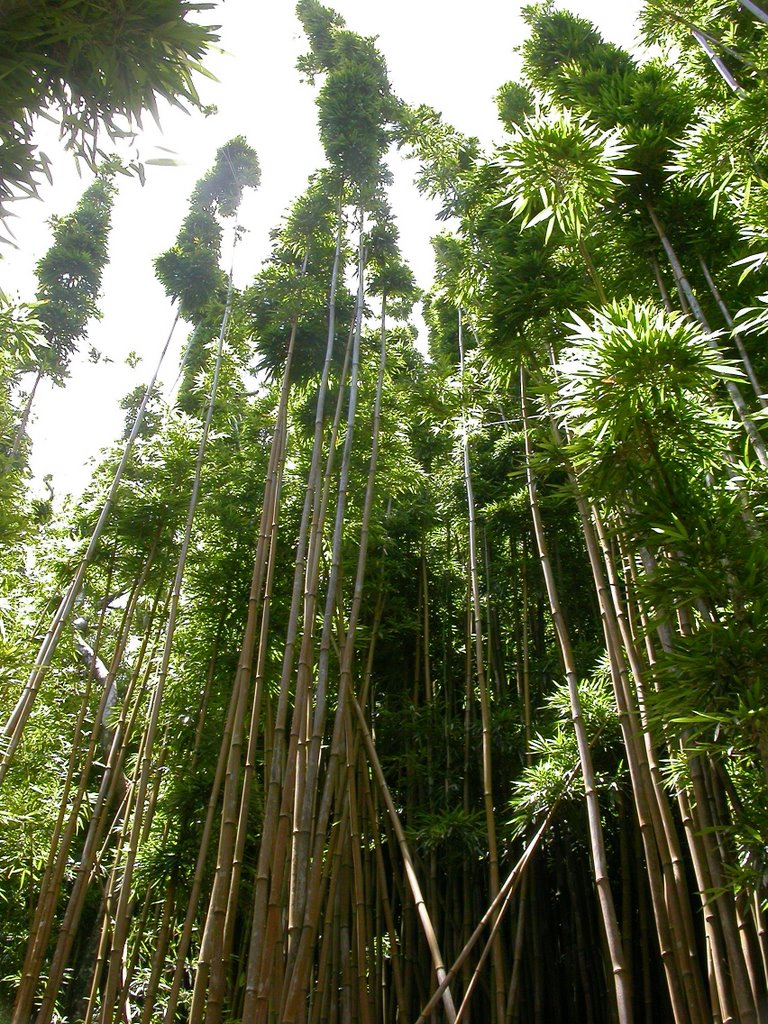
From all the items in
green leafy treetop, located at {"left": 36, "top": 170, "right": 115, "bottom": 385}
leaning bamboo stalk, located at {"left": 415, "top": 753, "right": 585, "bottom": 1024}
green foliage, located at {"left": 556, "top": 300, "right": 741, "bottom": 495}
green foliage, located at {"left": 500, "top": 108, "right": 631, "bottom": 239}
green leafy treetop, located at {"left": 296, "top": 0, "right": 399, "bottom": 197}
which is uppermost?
green leafy treetop, located at {"left": 36, "top": 170, "right": 115, "bottom": 385}

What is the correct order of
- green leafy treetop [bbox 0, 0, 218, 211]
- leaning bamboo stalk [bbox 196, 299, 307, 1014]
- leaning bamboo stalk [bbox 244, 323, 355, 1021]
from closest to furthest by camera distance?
green leafy treetop [bbox 0, 0, 218, 211] < leaning bamboo stalk [bbox 244, 323, 355, 1021] < leaning bamboo stalk [bbox 196, 299, 307, 1014]

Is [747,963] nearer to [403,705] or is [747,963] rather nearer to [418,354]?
[403,705]

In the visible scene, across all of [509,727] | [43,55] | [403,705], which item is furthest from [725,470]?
[403,705]

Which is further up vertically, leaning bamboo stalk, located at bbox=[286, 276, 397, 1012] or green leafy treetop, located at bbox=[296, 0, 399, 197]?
green leafy treetop, located at bbox=[296, 0, 399, 197]

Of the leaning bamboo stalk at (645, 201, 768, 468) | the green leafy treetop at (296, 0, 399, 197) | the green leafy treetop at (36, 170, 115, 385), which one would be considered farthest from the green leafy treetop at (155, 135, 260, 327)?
the leaning bamboo stalk at (645, 201, 768, 468)

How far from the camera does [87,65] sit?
1.80 m

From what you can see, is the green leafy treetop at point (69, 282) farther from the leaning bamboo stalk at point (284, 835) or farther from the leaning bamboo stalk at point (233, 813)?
the leaning bamboo stalk at point (284, 835)

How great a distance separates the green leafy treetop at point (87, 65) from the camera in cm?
164

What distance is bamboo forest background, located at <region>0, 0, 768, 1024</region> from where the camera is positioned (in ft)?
7.22

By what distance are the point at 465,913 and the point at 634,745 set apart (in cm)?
203

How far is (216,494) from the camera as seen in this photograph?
4.86 meters

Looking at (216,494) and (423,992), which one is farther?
(216,494)

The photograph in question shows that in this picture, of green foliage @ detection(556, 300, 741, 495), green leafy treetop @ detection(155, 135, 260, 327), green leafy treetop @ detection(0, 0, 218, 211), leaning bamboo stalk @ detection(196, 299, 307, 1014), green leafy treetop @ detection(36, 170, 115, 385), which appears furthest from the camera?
green leafy treetop @ detection(36, 170, 115, 385)

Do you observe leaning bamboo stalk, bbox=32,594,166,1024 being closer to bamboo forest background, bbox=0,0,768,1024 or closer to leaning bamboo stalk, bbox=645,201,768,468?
bamboo forest background, bbox=0,0,768,1024
